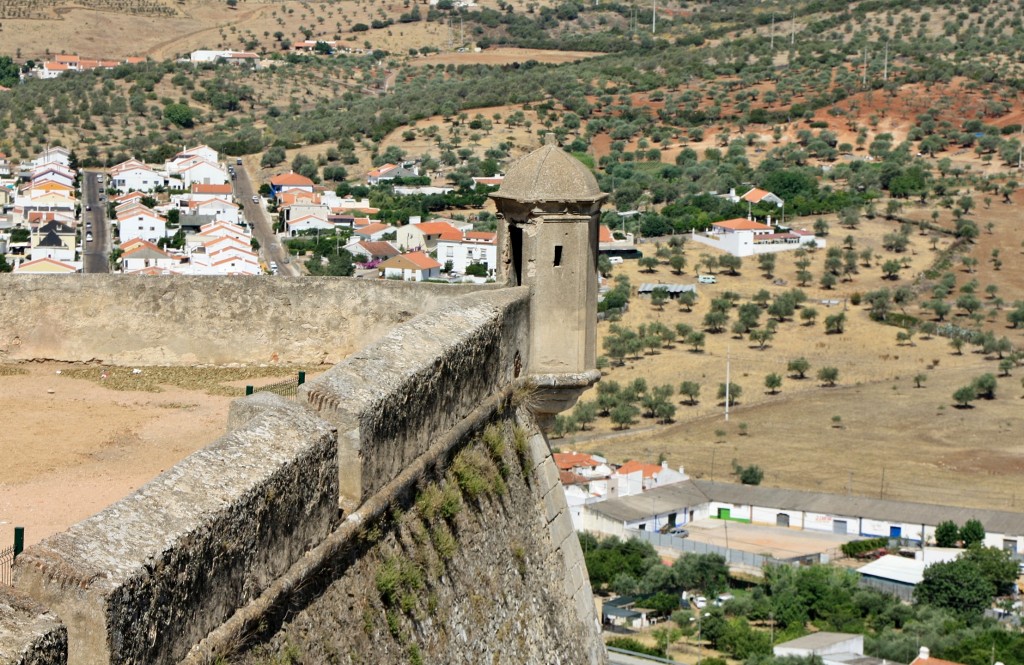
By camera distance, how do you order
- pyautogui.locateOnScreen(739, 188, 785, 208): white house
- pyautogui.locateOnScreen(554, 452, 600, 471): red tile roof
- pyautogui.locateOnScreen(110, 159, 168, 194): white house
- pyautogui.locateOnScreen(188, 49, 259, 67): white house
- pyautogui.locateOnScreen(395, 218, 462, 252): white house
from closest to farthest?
pyautogui.locateOnScreen(554, 452, 600, 471): red tile roof, pyautogui.locateOnScreen(395, 218, 462, 252): white house, pyautogui.locateOnScreen(739, 188, 785, 208): white house, pyautogui.locateOnScreen(110, 159, 168, 194): white house, pyautogui.locateOnScreen(188, 49, 259, 67): white house

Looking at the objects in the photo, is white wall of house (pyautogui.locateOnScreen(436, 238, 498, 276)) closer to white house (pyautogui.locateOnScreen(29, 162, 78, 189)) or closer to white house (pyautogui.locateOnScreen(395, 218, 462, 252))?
white house (pyautogui.locateOnScreen(395, 218, 462, 252))

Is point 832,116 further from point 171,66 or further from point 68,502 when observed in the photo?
point 68,502

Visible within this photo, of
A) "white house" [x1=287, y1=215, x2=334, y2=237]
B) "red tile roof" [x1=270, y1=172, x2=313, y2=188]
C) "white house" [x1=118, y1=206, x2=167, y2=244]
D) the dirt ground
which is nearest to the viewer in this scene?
the dirt ground

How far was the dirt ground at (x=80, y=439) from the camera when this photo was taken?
21.1ft

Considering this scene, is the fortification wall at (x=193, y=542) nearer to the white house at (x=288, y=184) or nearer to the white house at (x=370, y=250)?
the white house at (x=370, y=250)

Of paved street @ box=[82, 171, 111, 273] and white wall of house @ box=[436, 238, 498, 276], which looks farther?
white wall of house @ box=[436, 238, 498, 276]

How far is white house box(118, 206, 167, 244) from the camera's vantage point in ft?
239

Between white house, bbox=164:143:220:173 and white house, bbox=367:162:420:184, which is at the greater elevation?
white house, bbox=164:143:220:173

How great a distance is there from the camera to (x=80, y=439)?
25.8ft

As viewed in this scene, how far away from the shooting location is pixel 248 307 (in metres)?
9.76

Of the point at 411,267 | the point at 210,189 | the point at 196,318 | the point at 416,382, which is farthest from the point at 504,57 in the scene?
the point at 416,382

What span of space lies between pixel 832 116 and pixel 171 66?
47.1m

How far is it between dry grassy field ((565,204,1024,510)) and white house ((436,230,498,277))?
7313 mm

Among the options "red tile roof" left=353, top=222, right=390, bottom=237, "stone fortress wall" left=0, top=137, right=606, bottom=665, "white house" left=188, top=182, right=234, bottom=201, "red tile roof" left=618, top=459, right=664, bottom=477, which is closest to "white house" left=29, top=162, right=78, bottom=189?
"white house" left=188, top=182, right=234, bottom=201
